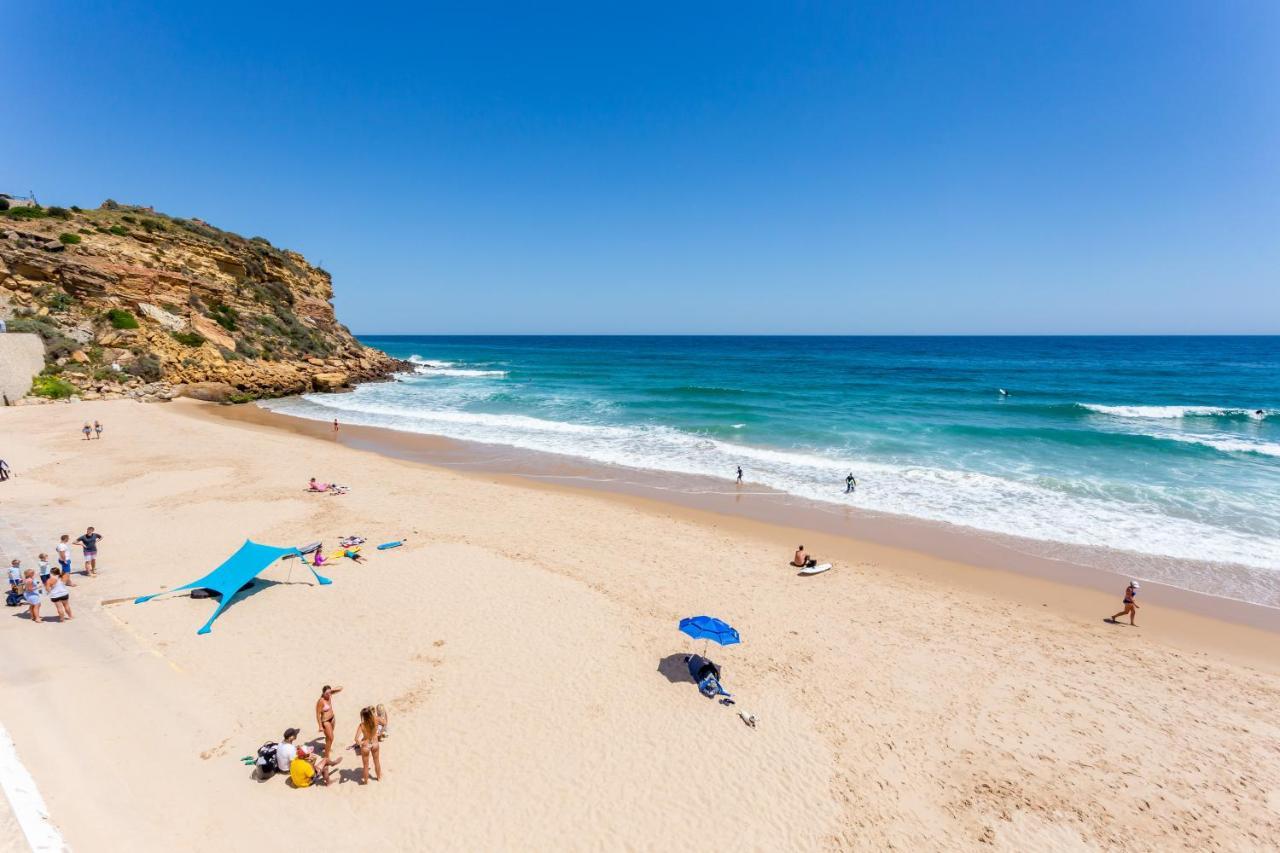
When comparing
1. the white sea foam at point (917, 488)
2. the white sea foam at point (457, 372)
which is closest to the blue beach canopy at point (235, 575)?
the white sea foam at point (917, 488)

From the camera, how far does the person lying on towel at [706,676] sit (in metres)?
8.05

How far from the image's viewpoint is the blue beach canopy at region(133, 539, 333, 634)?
31.5 feet

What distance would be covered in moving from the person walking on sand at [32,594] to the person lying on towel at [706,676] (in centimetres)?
1100

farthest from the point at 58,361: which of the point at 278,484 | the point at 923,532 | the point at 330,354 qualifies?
the point at 923,532

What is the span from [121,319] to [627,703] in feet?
136

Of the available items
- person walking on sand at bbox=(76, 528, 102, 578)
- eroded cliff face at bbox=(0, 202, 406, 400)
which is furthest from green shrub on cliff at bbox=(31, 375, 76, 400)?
person walking on sand at bbox=(76, 528, 102, 578)

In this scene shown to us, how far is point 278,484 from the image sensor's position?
1750cm

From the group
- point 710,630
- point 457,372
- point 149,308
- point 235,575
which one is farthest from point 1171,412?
point 149,308

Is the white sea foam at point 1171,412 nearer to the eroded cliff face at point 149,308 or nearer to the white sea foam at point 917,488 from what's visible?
the white sea foam at point 917,488

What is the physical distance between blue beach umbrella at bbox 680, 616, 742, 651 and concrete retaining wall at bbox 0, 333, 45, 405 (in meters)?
36.5

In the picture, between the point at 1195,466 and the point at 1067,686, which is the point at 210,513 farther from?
the point at 1195,466

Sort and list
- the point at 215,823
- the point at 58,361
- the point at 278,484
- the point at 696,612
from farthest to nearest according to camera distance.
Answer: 1. the point at 58,361
2. the point at 278,484
3. the point at 696,612
4. the point at 215,823

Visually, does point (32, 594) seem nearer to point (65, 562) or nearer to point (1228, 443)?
point (65, 562)

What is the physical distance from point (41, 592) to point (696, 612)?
1210 centimetres
